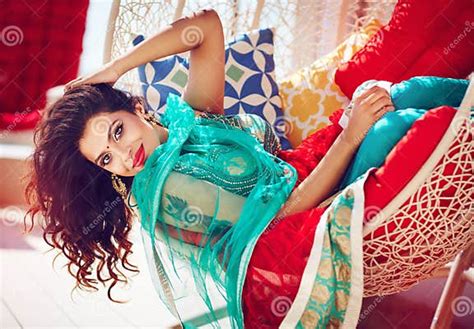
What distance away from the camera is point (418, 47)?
170cm

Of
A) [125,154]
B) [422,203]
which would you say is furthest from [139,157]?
[422,203]

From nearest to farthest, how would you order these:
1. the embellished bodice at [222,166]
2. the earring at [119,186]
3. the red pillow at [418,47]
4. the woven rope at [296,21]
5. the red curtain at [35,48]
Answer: the embellished bodice at [222,166], the earring at [119,186], the red pillow at [418,47], the woven rope at [296,21], the red curtain at [35,48]

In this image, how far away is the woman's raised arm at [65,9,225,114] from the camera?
1.48 metres

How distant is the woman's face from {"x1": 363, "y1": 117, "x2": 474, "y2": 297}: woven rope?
549mm

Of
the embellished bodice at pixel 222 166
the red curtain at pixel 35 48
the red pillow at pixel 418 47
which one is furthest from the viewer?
the red curtain at pixel 35 48

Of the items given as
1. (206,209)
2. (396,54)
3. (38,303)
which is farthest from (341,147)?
(38,303)

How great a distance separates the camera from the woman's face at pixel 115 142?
1297 mm

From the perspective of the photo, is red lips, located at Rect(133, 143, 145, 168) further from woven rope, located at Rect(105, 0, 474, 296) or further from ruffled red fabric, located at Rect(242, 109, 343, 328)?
woven rope, located at Rect(105, 0, 474, 296)

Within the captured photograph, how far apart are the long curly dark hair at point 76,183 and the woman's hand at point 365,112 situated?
0.53 m

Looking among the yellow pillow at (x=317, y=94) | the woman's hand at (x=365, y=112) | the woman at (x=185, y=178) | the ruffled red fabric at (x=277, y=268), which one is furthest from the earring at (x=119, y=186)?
the yellow pillow at (x=317, y=94)

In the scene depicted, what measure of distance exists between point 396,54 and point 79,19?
1.90 meters

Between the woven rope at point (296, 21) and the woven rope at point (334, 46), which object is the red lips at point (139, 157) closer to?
the woven rope at point (334, 46)

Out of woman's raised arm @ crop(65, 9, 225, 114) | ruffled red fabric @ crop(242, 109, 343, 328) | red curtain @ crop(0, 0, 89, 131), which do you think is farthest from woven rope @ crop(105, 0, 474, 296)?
red curtain @ crop(0, 0, 89, 131)

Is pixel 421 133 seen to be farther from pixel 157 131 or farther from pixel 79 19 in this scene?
pixel 79 19
